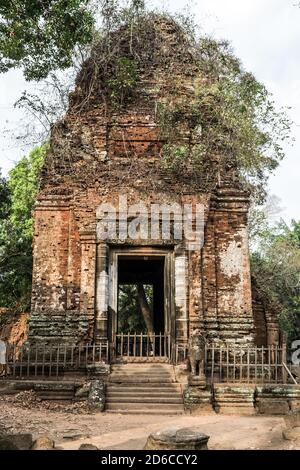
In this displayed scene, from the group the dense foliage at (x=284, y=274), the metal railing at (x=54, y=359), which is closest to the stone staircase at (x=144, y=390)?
the metal railing at (x=54, y=359)

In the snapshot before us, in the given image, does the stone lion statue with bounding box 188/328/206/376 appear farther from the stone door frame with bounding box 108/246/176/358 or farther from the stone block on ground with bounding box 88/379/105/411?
the stone block on ground with bounding box 88/379/105/411

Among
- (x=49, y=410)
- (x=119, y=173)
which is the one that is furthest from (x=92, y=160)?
(x=49, y=410)

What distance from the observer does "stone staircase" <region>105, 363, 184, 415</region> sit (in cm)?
910

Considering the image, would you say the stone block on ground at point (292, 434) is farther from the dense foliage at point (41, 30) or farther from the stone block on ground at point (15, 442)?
the dense foliage at point (41, 30)

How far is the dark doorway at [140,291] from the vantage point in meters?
14.6

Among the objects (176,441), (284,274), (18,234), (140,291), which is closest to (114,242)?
(176,441)

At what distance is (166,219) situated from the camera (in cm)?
1161

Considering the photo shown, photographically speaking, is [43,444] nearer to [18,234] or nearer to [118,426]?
[118,426]

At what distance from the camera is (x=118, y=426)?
7.55 meters

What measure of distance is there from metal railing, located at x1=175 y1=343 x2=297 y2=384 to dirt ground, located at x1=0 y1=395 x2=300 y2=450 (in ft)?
4.65

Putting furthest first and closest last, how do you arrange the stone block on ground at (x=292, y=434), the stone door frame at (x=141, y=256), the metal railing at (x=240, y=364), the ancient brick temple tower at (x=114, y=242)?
the stone door frame at (x=141, y=256)
the ancient brick temple tower at (x=114, y=242)
the metal railing at (x=240, y=364)
the stone block on ground at (x=292, y=434)

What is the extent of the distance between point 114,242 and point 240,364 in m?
3.77

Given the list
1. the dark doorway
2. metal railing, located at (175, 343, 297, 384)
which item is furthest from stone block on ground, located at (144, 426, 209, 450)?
the dark doorway

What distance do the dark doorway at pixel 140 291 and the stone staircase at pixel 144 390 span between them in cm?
263
